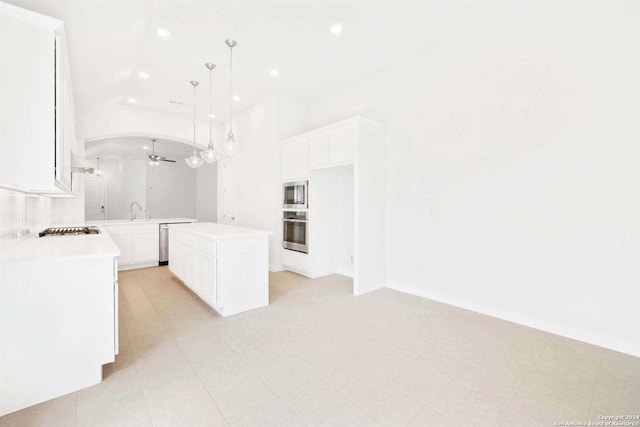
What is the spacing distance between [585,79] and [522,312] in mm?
2280

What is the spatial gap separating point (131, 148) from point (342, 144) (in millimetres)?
7564

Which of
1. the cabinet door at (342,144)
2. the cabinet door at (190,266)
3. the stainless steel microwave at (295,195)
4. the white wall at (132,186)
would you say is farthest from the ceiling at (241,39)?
the white wall at (132,186)

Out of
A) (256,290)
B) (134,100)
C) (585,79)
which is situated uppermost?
(134,100)

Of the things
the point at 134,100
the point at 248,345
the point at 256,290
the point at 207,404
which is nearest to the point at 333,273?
the point at 256,290

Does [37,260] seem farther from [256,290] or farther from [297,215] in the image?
[297,215]

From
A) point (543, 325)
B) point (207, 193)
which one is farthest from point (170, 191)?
point (543, 325)

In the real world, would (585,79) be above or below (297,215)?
above

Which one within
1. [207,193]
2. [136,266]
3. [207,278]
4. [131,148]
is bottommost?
[136,266]

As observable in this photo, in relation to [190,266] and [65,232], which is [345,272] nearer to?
[190,266]

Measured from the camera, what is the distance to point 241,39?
3461 millimetres

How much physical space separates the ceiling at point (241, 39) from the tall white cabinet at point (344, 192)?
0.90 metres

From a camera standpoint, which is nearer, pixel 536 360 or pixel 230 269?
pixel 536 360

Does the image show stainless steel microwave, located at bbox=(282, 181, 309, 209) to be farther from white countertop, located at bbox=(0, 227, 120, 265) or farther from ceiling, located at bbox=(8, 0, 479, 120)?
white countertop, located at bbox=(0, 227, 120, 265)

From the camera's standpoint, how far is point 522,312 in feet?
9.84
